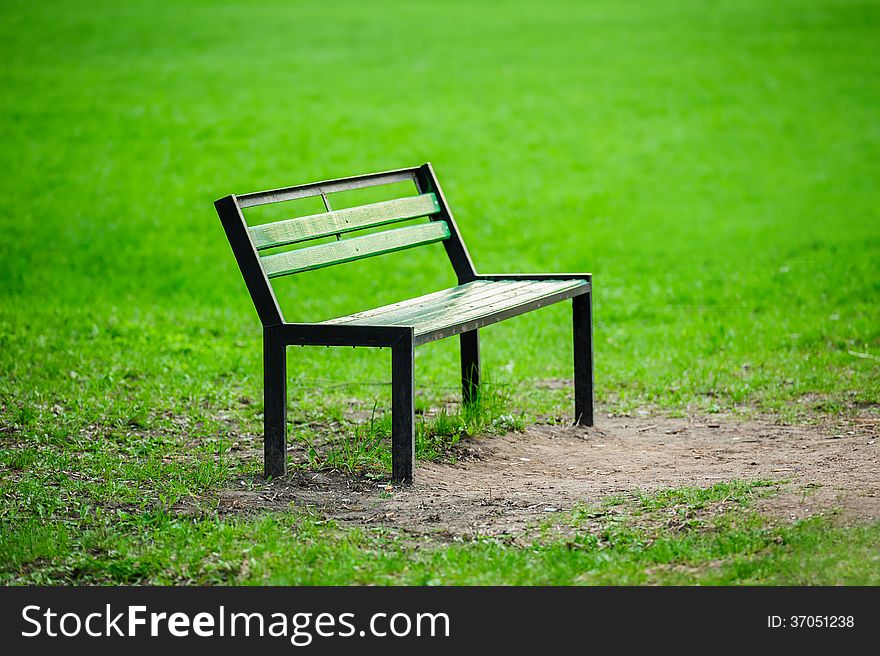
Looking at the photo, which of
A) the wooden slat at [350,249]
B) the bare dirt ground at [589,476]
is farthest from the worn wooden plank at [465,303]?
the bare dirt ground at [589,476]

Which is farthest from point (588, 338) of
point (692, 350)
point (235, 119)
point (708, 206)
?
point (235, 119)

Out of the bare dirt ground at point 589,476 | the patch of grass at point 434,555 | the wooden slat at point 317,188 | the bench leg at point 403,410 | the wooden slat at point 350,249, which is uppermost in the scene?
the wooden slat at point 317,188

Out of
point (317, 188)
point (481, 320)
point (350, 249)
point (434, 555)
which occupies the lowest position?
point (434, 555)

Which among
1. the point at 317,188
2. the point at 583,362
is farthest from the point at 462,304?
the point at 583,362

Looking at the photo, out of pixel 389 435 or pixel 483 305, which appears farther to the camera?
pixel 389 435

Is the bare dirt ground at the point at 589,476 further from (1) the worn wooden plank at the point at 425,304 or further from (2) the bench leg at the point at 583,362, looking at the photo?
(1) the worn wooden plank at the point at 425,304

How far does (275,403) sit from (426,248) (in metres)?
7.68

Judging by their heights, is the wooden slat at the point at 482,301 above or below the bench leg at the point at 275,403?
above

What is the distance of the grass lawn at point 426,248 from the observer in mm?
4320

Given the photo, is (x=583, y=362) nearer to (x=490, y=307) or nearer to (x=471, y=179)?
(x=490, y=307)

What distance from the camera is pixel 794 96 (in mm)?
19781

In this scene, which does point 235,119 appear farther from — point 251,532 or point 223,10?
point 251,532

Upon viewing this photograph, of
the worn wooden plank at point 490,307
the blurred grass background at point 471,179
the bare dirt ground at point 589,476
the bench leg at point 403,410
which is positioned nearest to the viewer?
the bare dirt ground at point 589,476

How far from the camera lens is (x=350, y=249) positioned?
575 cm
